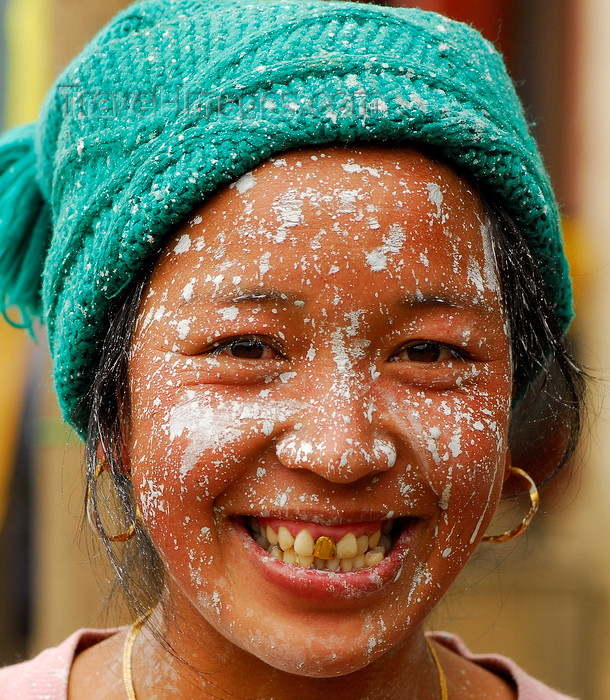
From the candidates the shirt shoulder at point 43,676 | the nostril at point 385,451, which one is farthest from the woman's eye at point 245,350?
the shirt shoulder at point 43,676

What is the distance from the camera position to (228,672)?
169 centimetres

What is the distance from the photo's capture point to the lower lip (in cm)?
148

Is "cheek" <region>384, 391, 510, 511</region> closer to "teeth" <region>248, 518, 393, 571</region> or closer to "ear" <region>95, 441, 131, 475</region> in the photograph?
"teeth" <region>248, 518, 393, 571</region>

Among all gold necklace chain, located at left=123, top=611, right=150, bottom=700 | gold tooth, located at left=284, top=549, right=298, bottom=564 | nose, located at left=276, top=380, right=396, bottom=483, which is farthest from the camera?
gold necklace chain, located at left=123, top=611, right=150, bottom=700

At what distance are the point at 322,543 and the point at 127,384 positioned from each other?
1.52 feet

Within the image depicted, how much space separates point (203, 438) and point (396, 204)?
1.64 feet

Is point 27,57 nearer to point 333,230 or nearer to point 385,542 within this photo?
point 333,230

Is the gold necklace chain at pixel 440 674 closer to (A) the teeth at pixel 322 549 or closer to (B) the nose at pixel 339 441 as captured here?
(A) the teeth at pixel 322 549

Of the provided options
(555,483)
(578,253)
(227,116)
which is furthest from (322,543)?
(578,253)

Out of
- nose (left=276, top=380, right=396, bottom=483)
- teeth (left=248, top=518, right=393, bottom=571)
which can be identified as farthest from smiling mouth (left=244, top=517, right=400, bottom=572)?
nose (left=276, top=380, right=396, bottom=483)

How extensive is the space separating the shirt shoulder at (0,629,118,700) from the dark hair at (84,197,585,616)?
0.68ft

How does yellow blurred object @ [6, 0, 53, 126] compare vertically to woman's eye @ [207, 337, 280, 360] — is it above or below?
above

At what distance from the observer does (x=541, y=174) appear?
1.75 m

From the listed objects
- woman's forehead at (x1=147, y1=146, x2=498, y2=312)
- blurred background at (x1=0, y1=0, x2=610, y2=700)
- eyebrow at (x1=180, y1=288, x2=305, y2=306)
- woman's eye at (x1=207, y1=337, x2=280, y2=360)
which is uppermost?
woman's forehead at (x1=147, y1=146, x2=498, y2=312)
